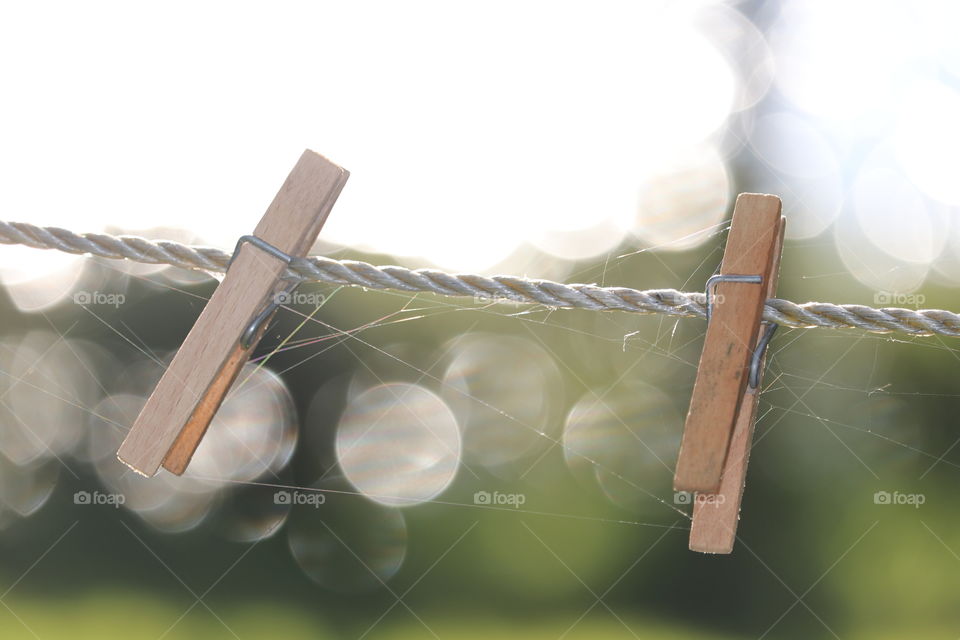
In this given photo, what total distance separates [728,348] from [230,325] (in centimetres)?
95

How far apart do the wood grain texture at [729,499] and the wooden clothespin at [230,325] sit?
92 cm

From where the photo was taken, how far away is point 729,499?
163cm

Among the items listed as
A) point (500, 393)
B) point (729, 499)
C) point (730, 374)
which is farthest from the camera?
point (500, 393)

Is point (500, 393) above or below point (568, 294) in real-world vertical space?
below

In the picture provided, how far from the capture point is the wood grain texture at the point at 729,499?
5.31ft

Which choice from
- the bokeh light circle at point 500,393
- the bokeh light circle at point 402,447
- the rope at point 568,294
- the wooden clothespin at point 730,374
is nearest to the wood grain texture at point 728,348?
the wooden clothespin at point 730,374

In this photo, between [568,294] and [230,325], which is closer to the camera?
[230,325]

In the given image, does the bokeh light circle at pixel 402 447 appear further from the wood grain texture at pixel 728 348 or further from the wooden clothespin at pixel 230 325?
the wood grain texture at pixel 728 348

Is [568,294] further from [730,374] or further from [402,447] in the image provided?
[402,447]

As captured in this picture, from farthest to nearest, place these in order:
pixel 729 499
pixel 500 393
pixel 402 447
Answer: pixel 500 393, pixel 402 447, pixel 729 499

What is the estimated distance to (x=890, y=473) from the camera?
579cm

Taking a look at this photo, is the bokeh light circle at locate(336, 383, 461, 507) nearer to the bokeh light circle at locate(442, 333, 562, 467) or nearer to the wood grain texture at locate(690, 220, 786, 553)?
the bokeh light circle at locate(442, 333, 562, 467)

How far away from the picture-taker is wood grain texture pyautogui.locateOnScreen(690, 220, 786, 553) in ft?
5.31

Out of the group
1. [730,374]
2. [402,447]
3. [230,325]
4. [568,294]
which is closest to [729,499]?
[730,374]
